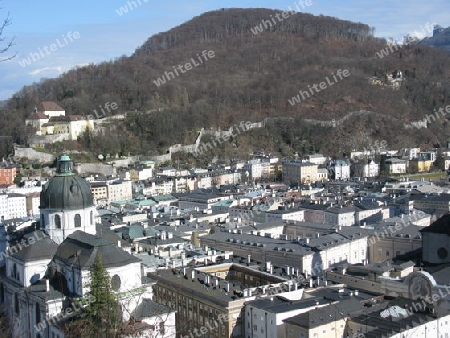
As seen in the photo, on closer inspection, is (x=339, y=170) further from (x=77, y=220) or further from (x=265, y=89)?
(x=77, y=220)

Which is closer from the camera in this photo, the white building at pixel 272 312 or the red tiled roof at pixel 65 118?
the white building at pixel 272 312

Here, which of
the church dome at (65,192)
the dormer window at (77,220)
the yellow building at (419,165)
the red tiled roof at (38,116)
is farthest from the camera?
the yellow building at (419,165)

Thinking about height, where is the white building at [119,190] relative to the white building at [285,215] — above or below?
above

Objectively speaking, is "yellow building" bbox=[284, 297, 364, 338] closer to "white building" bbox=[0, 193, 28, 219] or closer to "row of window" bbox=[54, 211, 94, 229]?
"row of window" bbox=[54, 211, 94, 229]

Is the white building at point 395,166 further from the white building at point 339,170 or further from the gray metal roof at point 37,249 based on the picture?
the gray metal roof at point 37,249

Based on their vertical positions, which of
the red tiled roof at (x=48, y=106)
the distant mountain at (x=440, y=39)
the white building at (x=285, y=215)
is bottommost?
the white building at (x=285, y=215)

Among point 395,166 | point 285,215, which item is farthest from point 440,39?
point 285,215

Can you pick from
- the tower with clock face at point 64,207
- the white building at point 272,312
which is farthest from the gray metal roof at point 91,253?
the white building at point 272,312

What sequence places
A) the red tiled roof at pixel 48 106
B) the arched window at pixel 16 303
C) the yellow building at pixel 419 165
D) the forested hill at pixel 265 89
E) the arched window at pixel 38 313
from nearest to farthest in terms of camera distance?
the arched window at pixel 38 313 → the arched window at pixel 16 303 → the red tiled roof at pixel 48 106 → the yellow building at pixel 419 165 → the forested hill at pixel 265 89
